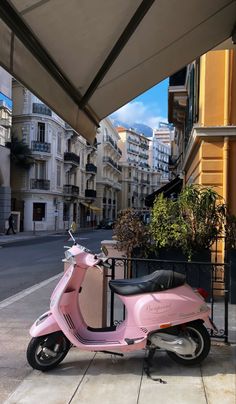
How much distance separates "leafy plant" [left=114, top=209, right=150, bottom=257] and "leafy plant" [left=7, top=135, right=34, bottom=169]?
3699cm

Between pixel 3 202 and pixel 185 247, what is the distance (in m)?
30.3

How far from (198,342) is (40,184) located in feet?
147

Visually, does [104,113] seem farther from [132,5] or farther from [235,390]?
[235,390]

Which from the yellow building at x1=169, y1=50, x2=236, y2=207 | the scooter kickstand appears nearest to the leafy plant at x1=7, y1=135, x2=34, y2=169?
the yellow building at x1=169, y1=50, x2=236, y2=207

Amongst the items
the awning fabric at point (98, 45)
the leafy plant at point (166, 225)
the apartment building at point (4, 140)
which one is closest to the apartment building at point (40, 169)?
the apartment building at point (4, 140)

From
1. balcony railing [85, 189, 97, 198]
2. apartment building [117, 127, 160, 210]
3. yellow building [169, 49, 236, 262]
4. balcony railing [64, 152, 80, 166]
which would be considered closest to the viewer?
yellow building [169, 49, 236, 262]

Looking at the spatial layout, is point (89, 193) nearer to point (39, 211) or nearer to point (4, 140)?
point (39, 211)

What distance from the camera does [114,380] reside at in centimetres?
427

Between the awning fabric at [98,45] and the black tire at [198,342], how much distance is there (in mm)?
2514

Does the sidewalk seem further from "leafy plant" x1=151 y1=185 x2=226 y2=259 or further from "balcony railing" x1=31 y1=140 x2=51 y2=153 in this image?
"balcony railing" x1=31 y1=140 x2=51 y2=153

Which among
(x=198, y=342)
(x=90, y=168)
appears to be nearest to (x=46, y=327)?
(x=198, y=342)

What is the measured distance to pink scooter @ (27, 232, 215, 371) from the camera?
4406 millimetres

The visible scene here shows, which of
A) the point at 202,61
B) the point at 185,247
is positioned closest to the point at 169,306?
the point at 185,247

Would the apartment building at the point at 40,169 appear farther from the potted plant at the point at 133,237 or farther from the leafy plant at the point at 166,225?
the leafy plant at the point at 166,225
